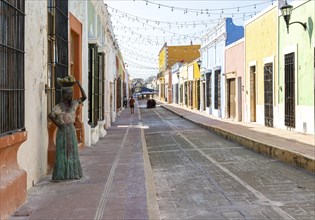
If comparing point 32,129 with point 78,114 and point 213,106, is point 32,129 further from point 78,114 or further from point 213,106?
point 213,106

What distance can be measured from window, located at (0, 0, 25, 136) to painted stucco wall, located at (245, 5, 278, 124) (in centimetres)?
1508

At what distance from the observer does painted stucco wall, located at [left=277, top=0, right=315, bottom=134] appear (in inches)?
602

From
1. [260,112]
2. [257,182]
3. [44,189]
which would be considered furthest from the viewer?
[260,112]

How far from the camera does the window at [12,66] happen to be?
5.27 m

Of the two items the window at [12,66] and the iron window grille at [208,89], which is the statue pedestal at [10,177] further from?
the iron window grille at [208,89]

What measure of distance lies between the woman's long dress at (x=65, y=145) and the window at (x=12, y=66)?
1.41 m

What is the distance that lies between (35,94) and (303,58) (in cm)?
1150

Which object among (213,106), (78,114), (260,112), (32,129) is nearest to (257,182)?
(32,129)

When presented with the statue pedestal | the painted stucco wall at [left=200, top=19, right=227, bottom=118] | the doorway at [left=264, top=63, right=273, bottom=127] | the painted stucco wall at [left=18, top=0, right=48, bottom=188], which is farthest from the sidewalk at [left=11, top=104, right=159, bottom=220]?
the painted stucco wall at [left=200, top=19, right=227, bottom=118]

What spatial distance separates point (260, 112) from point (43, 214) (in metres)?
17.7

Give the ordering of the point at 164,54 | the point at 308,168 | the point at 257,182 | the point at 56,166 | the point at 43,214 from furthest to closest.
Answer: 1. the point at 164,54
2. the point at 308,168
3. the point at 257,182
4. the point at 56,166
5. the point at 43,214

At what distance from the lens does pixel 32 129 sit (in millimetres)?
6902

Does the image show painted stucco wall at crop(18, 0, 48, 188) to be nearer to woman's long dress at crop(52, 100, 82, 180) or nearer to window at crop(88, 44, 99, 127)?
woman's long dress at crop(52, 100, 82, 180)

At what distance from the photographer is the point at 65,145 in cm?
734
